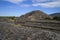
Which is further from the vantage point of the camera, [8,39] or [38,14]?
[38,14]

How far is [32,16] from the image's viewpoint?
201 ft

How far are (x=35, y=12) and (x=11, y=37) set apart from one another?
2108 inches

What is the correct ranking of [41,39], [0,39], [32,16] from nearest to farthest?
[41,39] → [0,39] → [32,16]

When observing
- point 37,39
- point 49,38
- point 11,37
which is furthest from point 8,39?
point 49,38

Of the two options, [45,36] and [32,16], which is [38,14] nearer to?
[32,16]

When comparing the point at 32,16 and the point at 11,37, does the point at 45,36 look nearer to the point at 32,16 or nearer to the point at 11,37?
the point at 11,37

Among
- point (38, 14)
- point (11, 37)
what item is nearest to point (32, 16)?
point (38, 14)

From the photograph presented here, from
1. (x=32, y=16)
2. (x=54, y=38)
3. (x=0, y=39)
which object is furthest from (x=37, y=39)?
(x=32, y=16)

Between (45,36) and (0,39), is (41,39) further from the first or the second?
(0,39)

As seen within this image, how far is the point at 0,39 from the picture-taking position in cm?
1111

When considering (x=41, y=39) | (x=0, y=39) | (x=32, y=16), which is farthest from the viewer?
(x=32, y=16)

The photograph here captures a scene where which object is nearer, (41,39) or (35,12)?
(41,39)

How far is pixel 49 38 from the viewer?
10422 mm

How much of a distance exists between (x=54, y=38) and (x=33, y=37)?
1.64 meters
